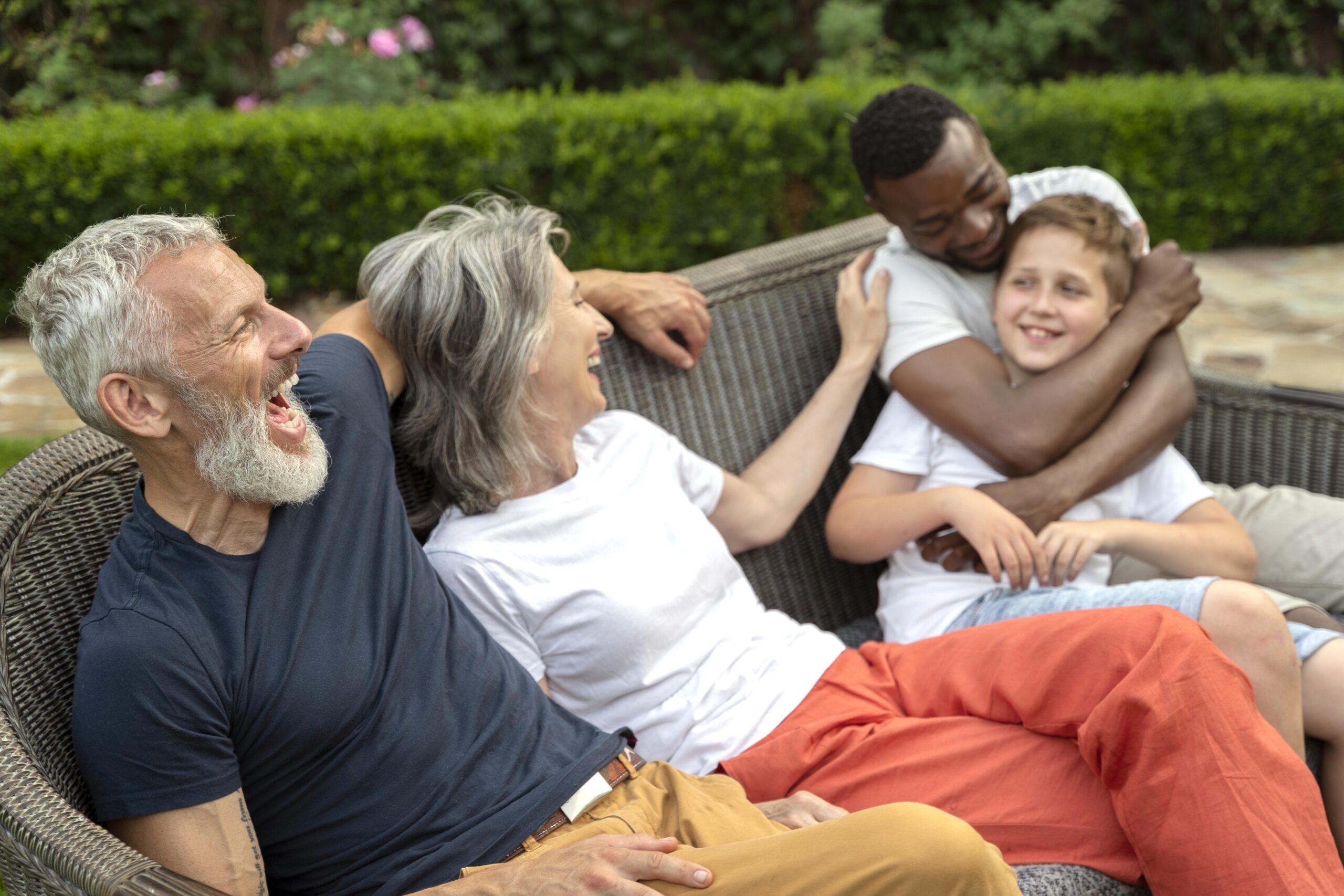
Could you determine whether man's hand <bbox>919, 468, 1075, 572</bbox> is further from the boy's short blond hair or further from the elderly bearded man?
the elderly bearded man

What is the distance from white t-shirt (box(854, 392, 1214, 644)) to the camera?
234 centimetres

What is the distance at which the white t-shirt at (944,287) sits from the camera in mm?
2465

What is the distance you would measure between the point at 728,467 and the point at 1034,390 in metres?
0.66

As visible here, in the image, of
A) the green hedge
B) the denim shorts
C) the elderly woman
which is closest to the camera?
the elderly woman

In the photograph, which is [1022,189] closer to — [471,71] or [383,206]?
[383,206]

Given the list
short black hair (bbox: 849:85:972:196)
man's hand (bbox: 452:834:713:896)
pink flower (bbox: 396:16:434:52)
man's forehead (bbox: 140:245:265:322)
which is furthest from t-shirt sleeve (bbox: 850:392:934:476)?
pink flower (bbox: 396:16:434:52)

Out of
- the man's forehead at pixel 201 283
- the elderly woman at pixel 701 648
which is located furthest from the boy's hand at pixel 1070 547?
the man's forehead at pixel 201 283

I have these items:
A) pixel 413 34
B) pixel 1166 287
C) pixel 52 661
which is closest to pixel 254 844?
pixel 52 661

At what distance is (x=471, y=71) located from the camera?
742 centimetres

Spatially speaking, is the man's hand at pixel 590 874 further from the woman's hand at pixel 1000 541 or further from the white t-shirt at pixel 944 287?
the white t-shirt at pixel 944 287

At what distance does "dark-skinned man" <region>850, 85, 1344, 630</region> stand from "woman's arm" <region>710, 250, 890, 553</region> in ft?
0.17

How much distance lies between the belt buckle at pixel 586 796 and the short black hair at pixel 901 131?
1.42 m

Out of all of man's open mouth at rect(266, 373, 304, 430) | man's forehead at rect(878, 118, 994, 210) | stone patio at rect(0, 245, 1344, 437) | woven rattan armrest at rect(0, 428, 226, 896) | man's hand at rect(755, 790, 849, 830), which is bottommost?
stone patio at rect(0, 245, 1344, 437)

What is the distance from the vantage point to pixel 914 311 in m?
2.49
